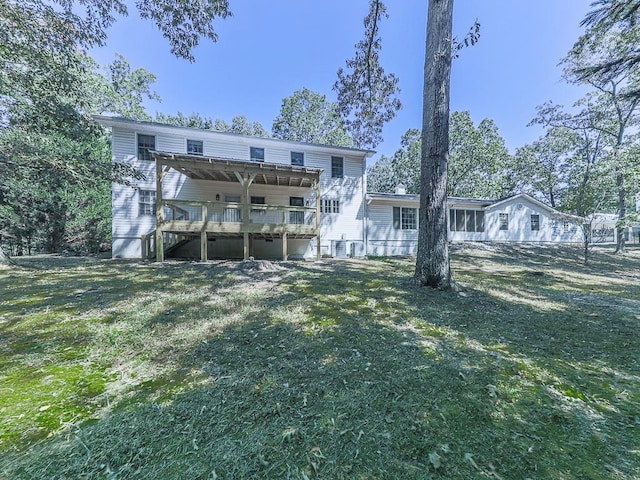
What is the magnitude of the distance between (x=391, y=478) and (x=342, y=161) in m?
14.8

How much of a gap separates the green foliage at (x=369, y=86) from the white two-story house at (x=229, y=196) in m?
2.42

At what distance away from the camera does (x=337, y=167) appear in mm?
15133

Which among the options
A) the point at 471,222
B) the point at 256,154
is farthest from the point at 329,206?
the point at 471,222

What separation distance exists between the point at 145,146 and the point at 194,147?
82.0 inches

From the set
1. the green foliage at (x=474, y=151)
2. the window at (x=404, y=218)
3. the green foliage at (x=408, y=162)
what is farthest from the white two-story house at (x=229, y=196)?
the green foliage at (x=408, y=162)

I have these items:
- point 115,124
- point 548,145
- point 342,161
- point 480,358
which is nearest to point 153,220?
point 115,124

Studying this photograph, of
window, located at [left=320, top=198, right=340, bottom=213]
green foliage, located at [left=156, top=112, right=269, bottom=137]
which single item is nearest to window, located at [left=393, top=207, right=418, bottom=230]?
window, located at [left=320, top=198, right=340, bottom=213]

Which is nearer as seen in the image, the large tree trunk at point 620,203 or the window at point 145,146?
the large tree trunk at point 620,203

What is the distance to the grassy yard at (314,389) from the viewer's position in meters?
1.68

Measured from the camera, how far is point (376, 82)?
10992 millimetres

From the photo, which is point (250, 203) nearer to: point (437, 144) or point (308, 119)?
point (437, 144)

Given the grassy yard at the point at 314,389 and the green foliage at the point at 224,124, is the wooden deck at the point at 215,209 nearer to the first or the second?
the grassy yard at the point at 314,389

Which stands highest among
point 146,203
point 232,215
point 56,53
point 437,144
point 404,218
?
point 56,53

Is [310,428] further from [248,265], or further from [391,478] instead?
[248,265]
